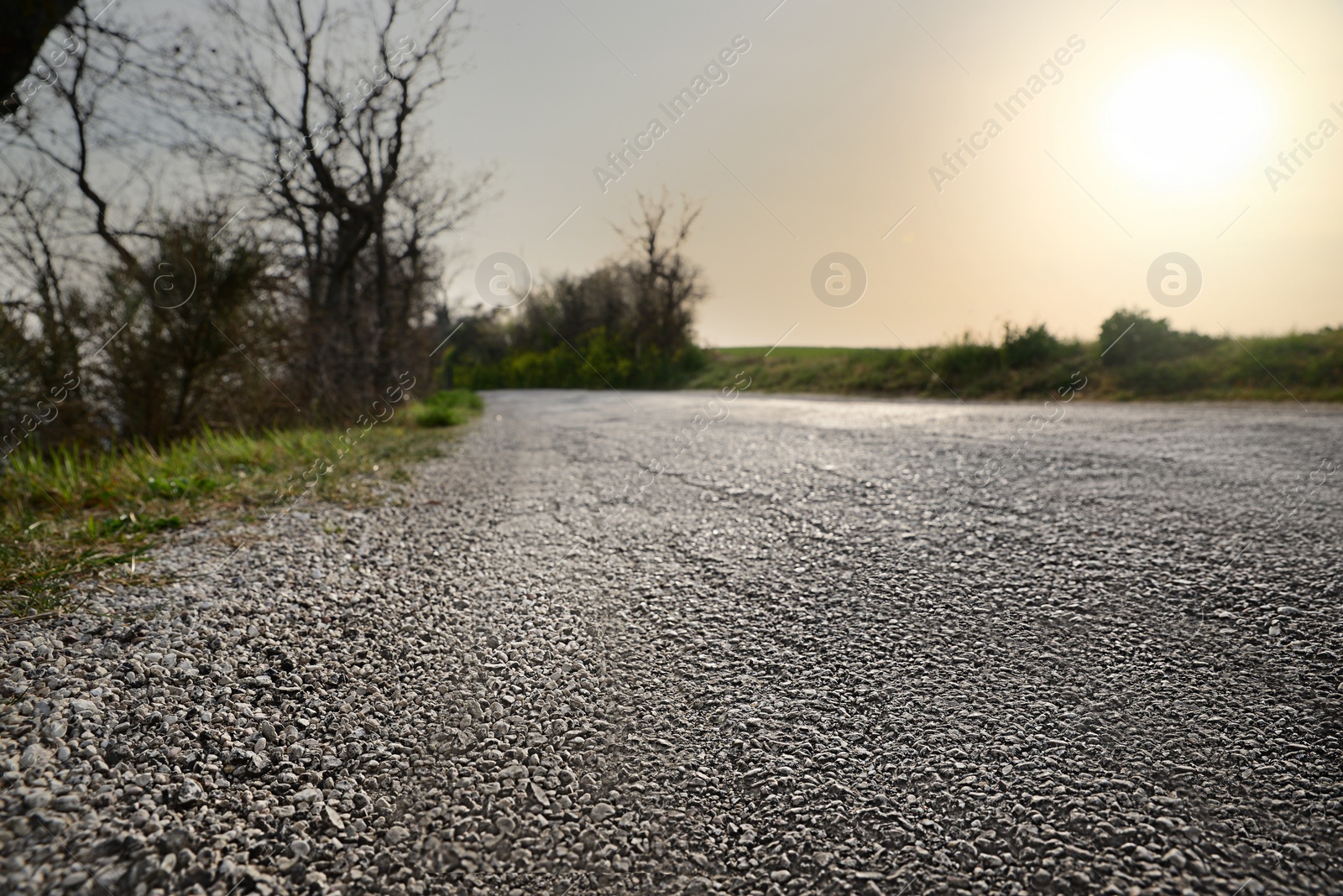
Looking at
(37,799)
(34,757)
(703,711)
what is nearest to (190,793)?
(37,799)

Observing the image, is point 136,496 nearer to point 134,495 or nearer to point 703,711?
point 134,495

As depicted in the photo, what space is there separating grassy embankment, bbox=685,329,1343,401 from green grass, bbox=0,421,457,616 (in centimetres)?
1371

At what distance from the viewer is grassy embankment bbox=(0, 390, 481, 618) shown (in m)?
2.77

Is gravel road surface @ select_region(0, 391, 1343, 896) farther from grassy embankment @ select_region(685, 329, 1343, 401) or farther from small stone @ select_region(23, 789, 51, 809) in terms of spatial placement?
grassy embankment @ select_region(685, 329, 1343, 401)

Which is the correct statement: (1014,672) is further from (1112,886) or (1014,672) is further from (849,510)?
(849,510)

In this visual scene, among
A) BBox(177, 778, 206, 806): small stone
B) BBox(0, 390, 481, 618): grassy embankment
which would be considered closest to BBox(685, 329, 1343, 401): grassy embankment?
BBox(0, 390, 481, 618): grassy embankment

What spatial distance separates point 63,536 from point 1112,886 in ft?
13.8

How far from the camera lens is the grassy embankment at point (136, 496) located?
9.07ft

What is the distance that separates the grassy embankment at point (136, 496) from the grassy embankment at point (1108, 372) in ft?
44.7

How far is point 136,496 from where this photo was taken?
4.11m

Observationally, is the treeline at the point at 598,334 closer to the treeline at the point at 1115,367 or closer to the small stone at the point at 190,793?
the treeline at the point at 1115,367

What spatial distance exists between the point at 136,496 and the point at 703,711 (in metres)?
3.91

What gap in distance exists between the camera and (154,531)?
3.50m

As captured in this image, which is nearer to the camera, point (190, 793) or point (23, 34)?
point (190, 793)
